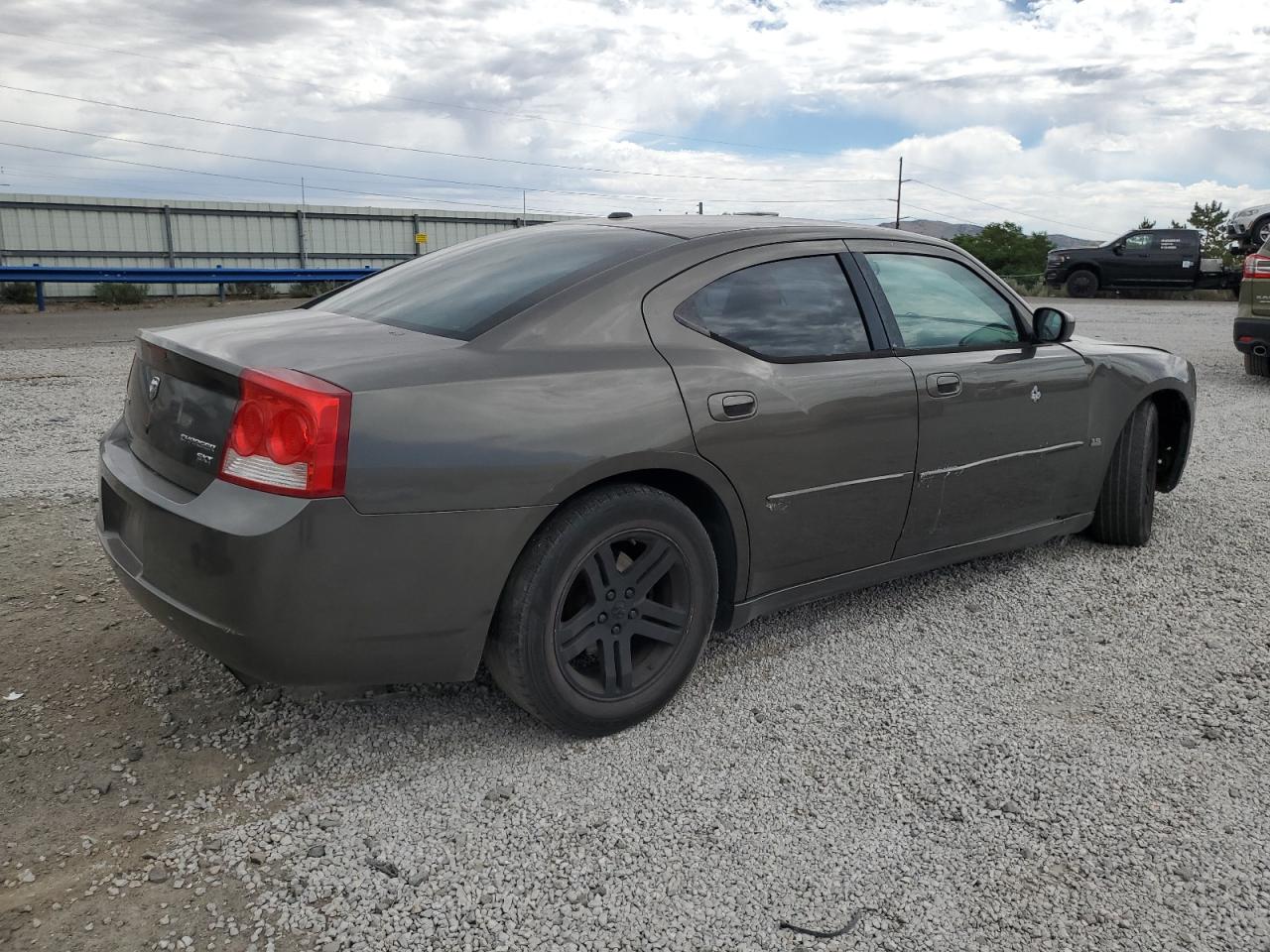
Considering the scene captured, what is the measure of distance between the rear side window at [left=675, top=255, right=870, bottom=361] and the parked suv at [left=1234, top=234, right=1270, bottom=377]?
8.12 meters

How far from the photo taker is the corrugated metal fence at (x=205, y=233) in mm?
23625

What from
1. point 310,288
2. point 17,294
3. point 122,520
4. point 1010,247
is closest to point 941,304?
point 122,520

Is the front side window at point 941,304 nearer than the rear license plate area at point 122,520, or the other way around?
the rear license plate area at point 122,520

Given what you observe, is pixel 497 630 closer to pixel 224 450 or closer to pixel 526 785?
pixel 526 785

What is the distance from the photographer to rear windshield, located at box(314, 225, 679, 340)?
3.07 meters

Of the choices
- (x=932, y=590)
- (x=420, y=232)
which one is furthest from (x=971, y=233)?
(x=932, y=590)

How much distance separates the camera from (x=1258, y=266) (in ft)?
32.4

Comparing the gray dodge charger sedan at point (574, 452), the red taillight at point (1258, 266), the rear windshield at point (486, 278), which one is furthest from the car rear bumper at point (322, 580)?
the red taillight at point (1258, 266)

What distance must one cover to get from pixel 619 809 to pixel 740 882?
1.37 feet

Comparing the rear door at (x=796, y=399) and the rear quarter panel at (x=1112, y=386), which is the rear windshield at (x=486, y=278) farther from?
the rear quarter panel at (x=1112, y=386)

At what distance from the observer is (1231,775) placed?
2865 millimetres

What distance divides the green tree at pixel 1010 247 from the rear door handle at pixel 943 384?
69.2m

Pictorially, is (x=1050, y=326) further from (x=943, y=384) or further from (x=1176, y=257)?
(x=1176, y=257)

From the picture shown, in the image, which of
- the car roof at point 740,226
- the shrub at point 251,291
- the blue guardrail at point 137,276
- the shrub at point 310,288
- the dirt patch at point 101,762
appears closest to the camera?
the dirt patch at point 101,762
